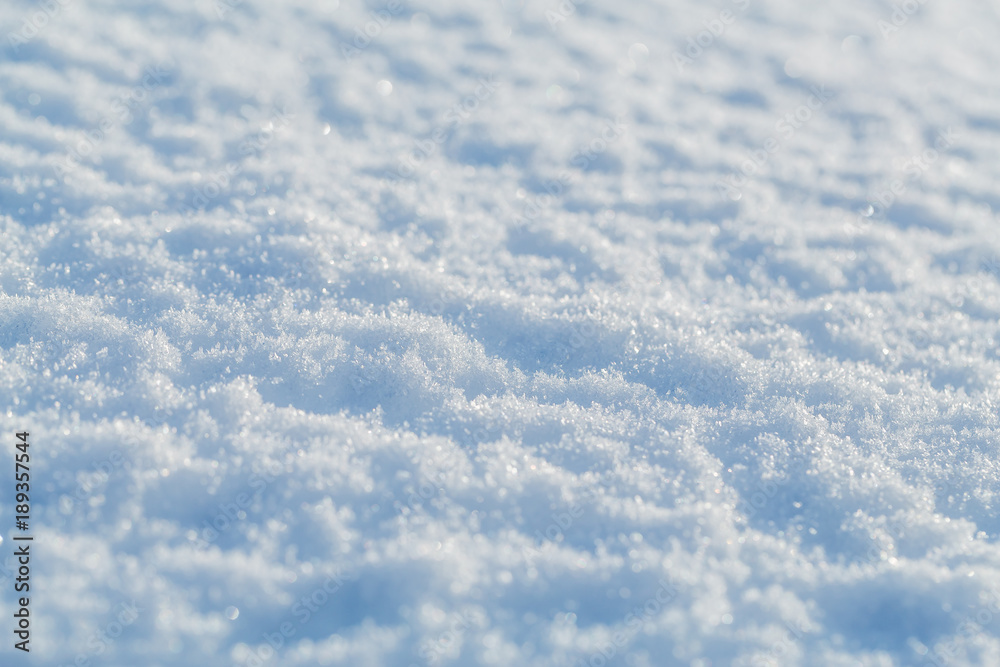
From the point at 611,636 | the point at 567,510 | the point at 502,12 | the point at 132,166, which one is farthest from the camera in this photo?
the point at 502,12

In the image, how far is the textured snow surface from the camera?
135cm

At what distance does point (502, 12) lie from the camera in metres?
3.54

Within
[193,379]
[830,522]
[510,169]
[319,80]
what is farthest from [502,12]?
[830,522]

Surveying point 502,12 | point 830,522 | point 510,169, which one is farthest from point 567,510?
point 502,12

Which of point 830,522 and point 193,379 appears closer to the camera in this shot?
point 830,522

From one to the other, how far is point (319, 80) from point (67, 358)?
169cm

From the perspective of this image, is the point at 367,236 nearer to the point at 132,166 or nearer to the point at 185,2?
the point at 132,166

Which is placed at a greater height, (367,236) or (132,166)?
(132,166)

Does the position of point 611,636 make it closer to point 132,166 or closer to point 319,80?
point 132,166

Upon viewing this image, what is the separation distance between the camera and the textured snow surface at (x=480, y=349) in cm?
135

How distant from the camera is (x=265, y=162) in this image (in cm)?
246

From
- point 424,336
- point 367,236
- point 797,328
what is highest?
point 367,236

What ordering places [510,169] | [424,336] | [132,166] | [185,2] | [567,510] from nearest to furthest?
[567,510] → [424,336] → [132,166] → [510,169] → [185,2]

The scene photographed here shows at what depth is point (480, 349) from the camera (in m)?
1.86
